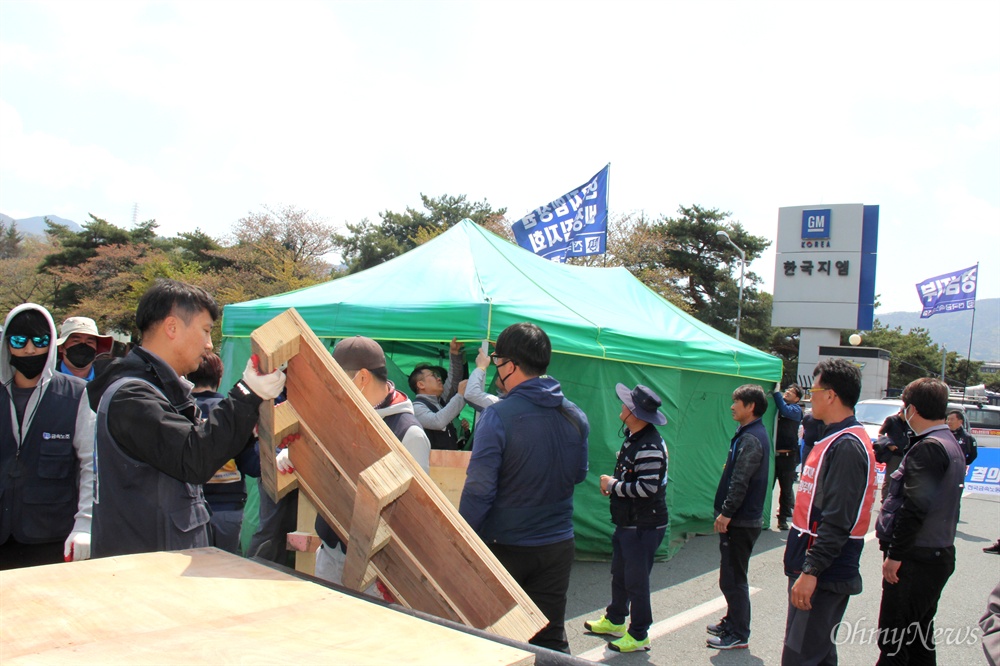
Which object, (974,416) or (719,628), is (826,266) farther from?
(719,628)

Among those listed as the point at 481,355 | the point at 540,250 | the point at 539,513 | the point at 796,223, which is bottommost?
the point at 539,513

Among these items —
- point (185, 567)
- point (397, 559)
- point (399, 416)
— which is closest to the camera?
point (185, 567)

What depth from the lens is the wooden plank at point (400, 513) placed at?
149 centimetres

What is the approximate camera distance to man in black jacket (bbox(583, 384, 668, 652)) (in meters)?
4.30

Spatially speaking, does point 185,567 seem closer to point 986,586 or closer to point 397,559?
point 397,559

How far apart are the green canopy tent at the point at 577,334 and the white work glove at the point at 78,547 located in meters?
3.21

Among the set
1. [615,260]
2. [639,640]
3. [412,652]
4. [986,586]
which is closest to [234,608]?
[412,652]

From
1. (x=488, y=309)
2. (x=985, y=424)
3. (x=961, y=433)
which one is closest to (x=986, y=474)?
(x=961, y=433)

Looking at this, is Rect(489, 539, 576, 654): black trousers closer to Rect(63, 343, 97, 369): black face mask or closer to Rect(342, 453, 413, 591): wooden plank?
Rect(342, 453, 413, 591): wooden plank

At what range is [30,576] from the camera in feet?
4.51

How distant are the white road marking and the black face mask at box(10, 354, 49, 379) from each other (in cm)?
355

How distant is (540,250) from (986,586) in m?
6.78

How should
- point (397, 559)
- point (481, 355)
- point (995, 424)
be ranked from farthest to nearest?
1. point (995, 424)
2. point (481, 355)
3. point (397, 559)

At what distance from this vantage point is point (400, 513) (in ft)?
5.42
